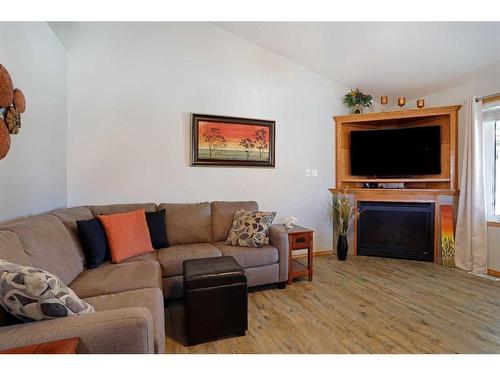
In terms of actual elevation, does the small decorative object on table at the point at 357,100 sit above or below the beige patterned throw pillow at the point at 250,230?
above

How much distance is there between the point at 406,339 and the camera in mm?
1697

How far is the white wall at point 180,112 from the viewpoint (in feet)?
8.80

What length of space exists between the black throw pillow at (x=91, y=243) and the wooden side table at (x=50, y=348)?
48.5 inches

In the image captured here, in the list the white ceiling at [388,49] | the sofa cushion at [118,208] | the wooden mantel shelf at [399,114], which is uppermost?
the white ceiling at [388,49]

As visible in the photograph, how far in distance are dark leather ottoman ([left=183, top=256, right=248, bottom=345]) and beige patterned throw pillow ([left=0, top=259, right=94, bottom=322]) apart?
2.56ft

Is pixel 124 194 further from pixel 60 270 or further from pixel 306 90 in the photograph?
pixel 306 90

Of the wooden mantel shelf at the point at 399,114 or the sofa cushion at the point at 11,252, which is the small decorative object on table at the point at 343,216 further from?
the sofa cushion at the point at 11,252

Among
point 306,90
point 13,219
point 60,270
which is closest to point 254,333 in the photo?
point 60,270

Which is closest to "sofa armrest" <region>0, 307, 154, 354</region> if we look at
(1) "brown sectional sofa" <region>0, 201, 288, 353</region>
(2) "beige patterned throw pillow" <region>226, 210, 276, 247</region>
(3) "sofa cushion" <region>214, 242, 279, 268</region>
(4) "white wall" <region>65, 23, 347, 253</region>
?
(1) "brown sectional sofa" <region>0, 201, 288, 353</region>

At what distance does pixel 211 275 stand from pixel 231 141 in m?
1.92

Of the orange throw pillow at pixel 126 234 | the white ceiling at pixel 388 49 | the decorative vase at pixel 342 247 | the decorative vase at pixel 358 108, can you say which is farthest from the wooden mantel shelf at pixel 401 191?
the orange throw pillow at pixel 126 234

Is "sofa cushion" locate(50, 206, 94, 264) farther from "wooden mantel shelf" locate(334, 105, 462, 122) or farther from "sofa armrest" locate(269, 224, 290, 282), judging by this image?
"wooden mantel shelf" locate(334, 105, 462, 122)

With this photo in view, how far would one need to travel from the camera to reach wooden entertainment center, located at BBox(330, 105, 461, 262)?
326 centimetres
